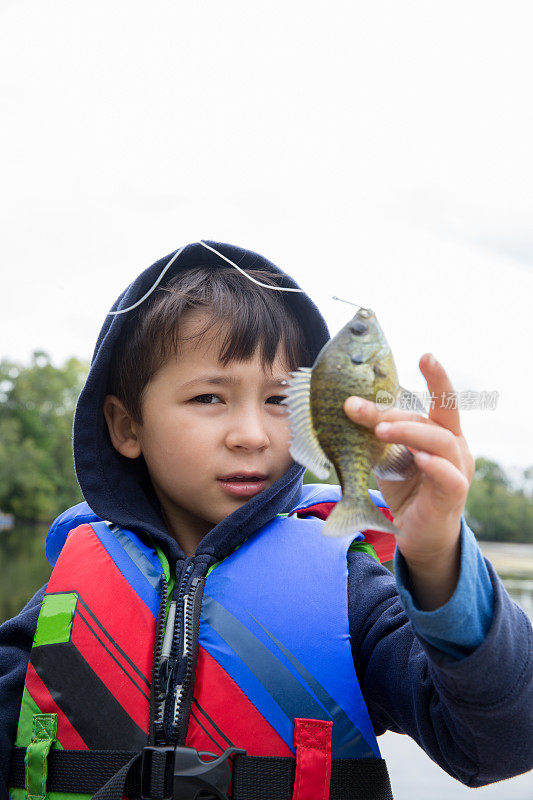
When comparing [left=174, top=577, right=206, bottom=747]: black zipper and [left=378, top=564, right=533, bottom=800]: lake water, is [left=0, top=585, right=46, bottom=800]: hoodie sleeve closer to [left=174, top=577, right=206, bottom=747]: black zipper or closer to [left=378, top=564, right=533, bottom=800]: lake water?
[left=174, top=577, right=206, bottom=747]: black zipper

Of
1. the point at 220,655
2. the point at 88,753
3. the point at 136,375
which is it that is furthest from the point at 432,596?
the point at 136,375

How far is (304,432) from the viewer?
2014 mm

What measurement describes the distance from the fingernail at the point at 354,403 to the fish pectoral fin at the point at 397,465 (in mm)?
208

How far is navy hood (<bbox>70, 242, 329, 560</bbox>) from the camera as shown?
129 inches

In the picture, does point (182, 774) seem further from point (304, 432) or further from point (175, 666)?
point (304, 432)

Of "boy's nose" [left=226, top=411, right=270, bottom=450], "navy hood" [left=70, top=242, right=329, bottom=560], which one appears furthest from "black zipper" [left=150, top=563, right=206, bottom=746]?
"boy's nose" [left=226, top=411, right=270, bottom=450]

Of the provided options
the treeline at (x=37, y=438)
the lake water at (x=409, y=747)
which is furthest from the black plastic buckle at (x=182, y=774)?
the treeline at (x=37, y=438)

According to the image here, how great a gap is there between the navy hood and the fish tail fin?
116 cm

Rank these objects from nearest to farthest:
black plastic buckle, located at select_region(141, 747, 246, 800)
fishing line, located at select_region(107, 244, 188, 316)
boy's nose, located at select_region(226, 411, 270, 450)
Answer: black plastic buckle, located at select_region(141, 747, 246, 800) → boy's nose, located at select_region(226, 411, 270, 450) → fishing line, located at select_region(107, 244, 188, 316)

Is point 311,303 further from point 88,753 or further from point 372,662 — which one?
point 88,753

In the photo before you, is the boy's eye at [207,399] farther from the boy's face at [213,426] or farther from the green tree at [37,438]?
the green tree at [37,438]

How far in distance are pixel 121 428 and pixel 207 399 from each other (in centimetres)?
71

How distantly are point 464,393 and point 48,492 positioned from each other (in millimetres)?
51401

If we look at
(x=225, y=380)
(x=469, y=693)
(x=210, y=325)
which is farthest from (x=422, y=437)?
(x=210, y=325)
